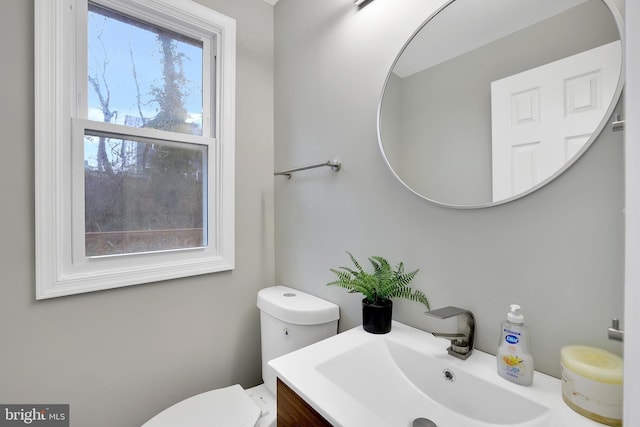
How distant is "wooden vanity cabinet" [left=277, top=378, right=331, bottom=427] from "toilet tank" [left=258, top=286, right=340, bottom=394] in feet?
1.31

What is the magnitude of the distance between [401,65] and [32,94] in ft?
4.33

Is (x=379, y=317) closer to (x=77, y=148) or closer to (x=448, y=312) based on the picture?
(x=448, y=312)

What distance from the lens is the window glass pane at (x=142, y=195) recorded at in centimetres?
116

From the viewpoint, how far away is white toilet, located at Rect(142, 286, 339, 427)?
101 cm

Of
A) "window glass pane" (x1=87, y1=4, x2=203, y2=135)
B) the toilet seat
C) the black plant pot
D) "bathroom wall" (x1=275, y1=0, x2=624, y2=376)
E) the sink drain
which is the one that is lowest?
the toilet seat

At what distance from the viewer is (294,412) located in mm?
685

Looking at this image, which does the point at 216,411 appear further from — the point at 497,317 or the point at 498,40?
the point at 498,40

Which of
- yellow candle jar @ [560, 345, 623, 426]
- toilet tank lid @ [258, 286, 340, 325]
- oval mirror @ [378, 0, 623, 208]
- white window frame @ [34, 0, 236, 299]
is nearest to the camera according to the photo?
yellow candle jar @ [560, 345, 623, 426]

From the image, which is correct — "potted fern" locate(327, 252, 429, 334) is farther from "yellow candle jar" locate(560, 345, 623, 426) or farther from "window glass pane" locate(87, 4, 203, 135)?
"window glass pane" locate(87, 4, 203, 135)

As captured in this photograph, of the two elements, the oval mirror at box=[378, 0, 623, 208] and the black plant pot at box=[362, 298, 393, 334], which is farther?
the black plant pot at box=[362, 298, 393, 334]

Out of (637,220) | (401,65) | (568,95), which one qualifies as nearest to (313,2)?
(401,65)

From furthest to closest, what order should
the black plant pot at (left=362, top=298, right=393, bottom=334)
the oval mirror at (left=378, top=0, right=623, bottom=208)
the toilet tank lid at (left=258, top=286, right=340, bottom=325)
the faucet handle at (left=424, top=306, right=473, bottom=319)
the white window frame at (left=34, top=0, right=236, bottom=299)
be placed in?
the toilet tank lid at (left=258, top=286, right=340, bottom=325) < the white window frame at (left=34, top=0, right=236, bottom=299) < the black plant pot at (left=362, top=298, right=393, bottom=334) < the faucet handle at (left=424, top=306, right=473, bottom=319) < the oval mirror at (left=378, top=0, right=623, bottom=208)

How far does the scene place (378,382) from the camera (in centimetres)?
81

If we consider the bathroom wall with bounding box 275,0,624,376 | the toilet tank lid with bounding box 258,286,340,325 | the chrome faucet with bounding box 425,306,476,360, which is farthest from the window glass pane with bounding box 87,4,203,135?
the chrome faucet with bounding box 425,306,476,360
